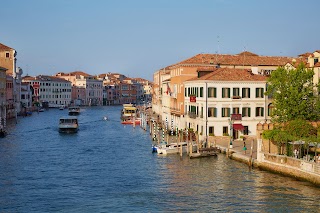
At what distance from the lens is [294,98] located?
2853 cm

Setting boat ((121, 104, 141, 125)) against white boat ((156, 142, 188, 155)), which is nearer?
white boat ((156, 142, 188, 155))

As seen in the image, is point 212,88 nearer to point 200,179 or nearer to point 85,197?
point 200,179

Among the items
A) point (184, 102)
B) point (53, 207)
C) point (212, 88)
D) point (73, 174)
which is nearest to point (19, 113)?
point (184, 102)

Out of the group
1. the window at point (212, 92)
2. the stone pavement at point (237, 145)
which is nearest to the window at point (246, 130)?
the stone pavement at point (237, 145)

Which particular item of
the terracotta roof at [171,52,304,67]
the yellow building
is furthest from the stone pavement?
the terracotta roof at [171,52,304,67]

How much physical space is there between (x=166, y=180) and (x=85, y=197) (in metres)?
4.61

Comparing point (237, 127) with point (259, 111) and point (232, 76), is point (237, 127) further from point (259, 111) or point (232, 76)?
point (232, 76)

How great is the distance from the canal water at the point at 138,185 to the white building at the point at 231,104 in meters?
5.05

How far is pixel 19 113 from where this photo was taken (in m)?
88.6

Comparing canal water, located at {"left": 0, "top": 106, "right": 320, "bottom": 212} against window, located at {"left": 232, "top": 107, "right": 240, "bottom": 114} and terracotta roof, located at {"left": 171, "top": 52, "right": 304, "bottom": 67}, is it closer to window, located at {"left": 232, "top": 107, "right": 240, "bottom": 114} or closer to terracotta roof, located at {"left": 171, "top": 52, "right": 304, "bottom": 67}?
window, located at {"left": 232, "top": 107, "right": 240, "bottom": 114}

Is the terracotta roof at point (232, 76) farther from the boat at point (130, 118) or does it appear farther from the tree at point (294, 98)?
the boat at point (130, 118)

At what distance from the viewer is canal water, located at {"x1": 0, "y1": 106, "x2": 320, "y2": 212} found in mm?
19469

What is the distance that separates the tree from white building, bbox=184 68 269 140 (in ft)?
20.4

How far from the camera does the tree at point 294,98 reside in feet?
93.5
